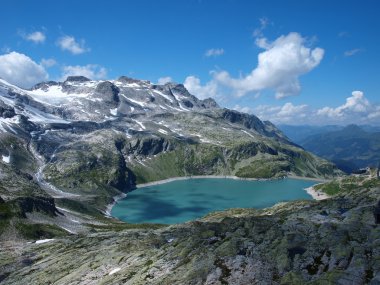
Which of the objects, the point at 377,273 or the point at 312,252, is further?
the point at 312,252

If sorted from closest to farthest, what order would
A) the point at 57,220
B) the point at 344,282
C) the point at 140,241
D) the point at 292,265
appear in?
the point at 344,282 → the point at 292,265 → the point at 140,241 → the point at 57,220

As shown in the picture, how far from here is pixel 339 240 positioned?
67.1m

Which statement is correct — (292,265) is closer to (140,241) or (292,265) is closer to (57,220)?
(140,241)

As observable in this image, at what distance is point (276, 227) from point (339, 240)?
1367 centimetres

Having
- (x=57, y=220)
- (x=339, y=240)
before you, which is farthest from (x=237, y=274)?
(x=57, y=220)

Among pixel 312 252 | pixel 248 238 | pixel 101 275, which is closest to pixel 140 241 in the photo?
pixel 101 275

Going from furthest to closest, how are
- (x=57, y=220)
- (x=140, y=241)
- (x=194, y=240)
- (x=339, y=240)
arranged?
1. (x=57, y=220)
2. (x=140, y=241)
3. (x=194, y=240)
4. (x=339, y=240)

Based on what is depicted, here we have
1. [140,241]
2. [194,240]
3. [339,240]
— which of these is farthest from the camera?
[140,241]

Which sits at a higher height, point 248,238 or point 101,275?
point 248,238

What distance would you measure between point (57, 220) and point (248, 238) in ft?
443

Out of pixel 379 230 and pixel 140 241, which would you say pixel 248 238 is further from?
pixel 140 241

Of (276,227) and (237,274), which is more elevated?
(276,227)

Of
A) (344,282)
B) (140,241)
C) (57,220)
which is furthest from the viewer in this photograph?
(57,220)

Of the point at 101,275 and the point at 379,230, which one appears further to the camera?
the point at 101,275
